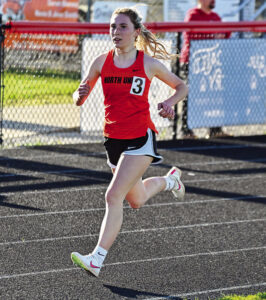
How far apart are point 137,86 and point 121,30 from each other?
1.39 ft

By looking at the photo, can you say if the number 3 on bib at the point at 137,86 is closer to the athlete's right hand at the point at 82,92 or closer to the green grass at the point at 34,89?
the athlete's right hand at the point at 82,92

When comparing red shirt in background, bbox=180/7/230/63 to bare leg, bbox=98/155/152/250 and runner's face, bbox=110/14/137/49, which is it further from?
bare leg, bbox=98/155/152/250

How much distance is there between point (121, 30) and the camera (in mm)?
5328

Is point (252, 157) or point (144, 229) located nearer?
point (144, 229)

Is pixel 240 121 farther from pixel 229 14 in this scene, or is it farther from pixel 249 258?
pixel 229 14

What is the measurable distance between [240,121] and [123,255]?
550cm

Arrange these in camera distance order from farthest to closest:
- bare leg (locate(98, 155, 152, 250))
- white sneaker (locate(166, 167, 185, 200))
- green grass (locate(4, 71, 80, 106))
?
green grass (locate(4, 71, 80, 106))
white sneaker (locate(166, 167, 185, 200))
bare leg (locate(98, 155, 152, 250))

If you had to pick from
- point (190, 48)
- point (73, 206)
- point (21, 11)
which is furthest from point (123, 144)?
point (21, 11)

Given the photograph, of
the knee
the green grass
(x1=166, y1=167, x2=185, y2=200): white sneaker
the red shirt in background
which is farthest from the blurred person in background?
the knee

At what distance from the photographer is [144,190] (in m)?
5.90

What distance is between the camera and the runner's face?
532cm

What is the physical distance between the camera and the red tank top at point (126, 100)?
5.29 metres

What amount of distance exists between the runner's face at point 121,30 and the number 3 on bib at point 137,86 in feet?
0.87

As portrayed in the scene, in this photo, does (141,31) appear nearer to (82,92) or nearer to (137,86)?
(137,86)
